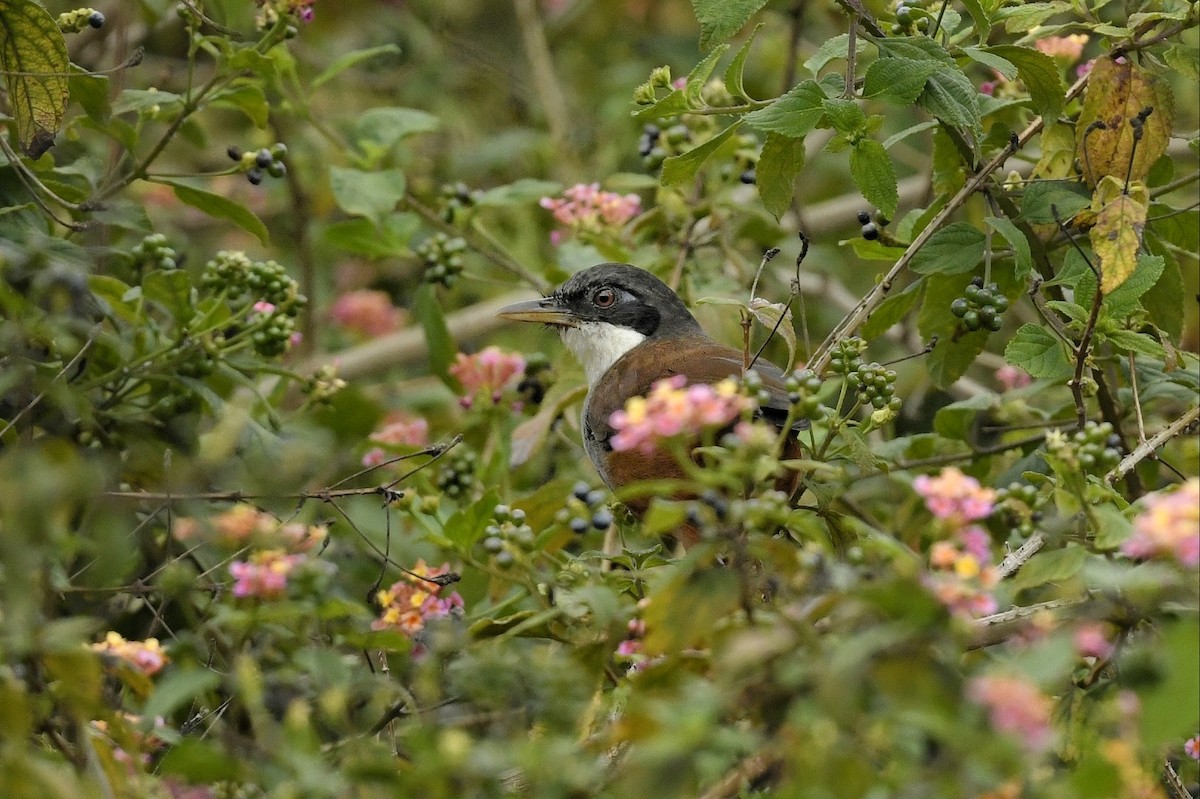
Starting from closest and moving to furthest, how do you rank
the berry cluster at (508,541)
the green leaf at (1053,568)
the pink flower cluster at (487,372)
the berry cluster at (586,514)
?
1. the green leaf at (1053,568)
2. the berry cluster at (508,541)
3. the berry cluster at (586,514)
4. the pink flower cluster at (487,372)

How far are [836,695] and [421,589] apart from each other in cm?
180

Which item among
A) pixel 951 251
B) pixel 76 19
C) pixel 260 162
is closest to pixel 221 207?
pixel 260 162

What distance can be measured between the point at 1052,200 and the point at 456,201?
2412 mm

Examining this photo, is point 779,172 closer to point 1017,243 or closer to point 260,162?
point 1017,243

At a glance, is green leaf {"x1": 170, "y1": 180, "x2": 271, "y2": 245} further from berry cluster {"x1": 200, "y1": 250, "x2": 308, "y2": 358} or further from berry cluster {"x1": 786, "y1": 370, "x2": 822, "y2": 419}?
berry cluster {"x1": 786, "y1": 370, "x2": 822, "y2": 419}

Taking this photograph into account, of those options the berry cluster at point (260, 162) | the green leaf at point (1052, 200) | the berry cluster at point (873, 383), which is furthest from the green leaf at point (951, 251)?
the berry cluster at point (260, 162)

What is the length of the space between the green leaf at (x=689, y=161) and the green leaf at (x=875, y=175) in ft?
1.12

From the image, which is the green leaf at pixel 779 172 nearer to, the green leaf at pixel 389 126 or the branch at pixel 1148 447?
the branch at pixel 1148 447

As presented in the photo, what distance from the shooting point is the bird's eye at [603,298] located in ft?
18.8

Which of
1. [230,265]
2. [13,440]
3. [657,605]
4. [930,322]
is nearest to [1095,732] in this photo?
[657,605]

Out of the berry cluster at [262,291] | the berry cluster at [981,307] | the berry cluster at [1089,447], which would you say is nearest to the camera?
the berry cluster at [1089,447]

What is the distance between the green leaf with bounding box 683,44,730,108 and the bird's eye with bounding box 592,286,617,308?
1.79 meters

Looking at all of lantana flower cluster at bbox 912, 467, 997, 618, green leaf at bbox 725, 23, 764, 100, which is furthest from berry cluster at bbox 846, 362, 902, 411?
lantana flower cluster at bbox 912, 467, 997, 618

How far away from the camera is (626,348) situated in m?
5.73
